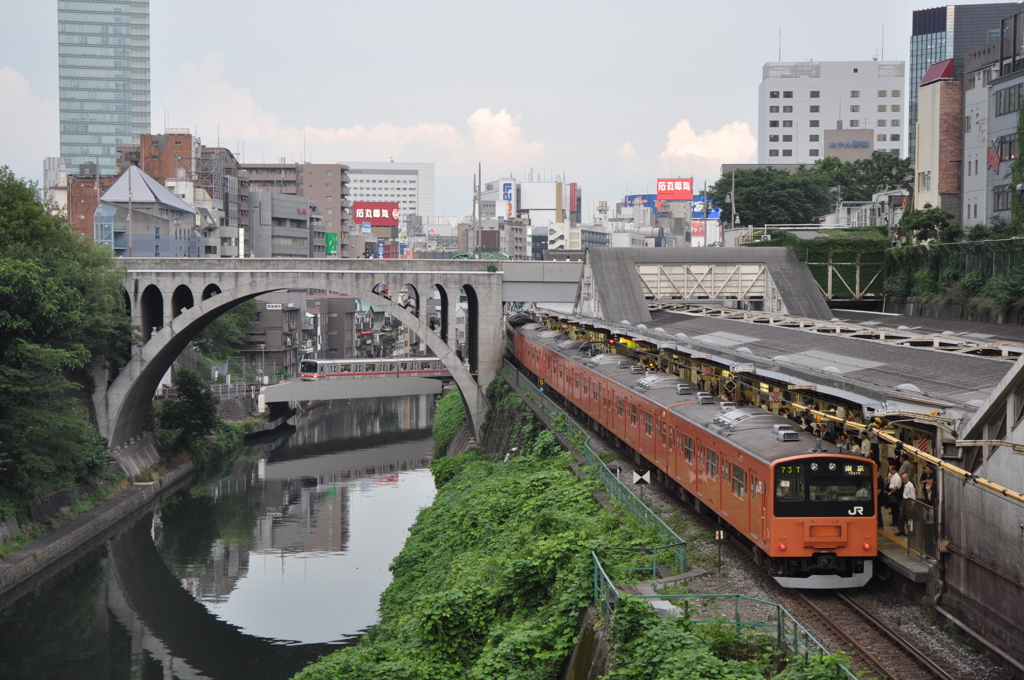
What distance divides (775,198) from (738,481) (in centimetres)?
5223

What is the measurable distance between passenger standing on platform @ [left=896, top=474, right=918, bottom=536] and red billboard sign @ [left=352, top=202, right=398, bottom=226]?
117 metres

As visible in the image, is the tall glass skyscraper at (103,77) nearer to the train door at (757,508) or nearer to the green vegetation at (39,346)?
the green vegetation at (39,346)

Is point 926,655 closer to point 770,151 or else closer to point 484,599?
point 484,599

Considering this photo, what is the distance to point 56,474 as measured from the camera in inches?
1190

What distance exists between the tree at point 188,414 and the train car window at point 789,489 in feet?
117

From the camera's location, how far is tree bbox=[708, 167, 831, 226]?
6444cm

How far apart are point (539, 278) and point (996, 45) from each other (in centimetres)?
1913

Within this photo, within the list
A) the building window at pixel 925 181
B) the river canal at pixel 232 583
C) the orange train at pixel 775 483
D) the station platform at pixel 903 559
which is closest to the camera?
the station platform at pixel 903 559

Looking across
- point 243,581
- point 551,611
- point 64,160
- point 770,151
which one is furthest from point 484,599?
point 64,160

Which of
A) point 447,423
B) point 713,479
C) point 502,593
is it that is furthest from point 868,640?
point 447,423

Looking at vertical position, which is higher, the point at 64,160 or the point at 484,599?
the point at 64,160

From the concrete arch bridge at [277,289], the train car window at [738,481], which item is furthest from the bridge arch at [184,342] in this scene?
the train car window at [738,481]

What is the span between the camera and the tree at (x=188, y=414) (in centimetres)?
4538

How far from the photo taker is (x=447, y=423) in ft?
160
